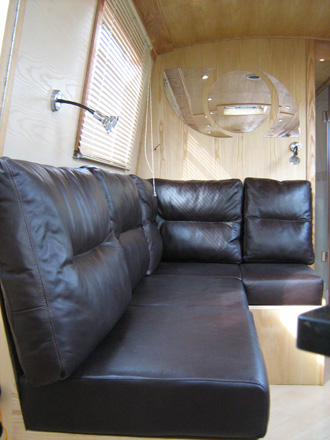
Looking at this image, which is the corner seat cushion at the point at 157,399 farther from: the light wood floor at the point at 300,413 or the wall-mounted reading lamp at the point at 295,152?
the wall-mounted reading lamp at the point at 295,152

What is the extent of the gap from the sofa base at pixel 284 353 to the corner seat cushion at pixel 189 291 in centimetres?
28

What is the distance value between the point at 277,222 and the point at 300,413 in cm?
128

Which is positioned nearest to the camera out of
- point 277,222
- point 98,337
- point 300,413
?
point 98,337

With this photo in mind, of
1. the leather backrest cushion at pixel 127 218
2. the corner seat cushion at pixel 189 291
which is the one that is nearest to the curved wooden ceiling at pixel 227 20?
the leather backrest cushion at pixel 127 218

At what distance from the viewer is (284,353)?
2080 millimetres

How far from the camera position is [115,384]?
1.00 m

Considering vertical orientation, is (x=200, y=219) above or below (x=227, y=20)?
below

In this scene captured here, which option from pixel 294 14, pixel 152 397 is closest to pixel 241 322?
pixel 152 397

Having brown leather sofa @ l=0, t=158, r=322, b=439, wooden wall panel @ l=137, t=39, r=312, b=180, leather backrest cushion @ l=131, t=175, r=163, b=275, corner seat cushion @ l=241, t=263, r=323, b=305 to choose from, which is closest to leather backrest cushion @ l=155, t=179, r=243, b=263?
leather backrest cushion @ l=131, t=175, r=163, b=275

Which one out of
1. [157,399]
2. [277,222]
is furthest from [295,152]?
[157,399]

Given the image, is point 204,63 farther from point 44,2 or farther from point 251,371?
point 251,371

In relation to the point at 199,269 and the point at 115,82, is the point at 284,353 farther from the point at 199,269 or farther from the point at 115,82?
the point at 115,82

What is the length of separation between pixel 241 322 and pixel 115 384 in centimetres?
56

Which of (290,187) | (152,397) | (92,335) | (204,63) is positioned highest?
(204,63)
